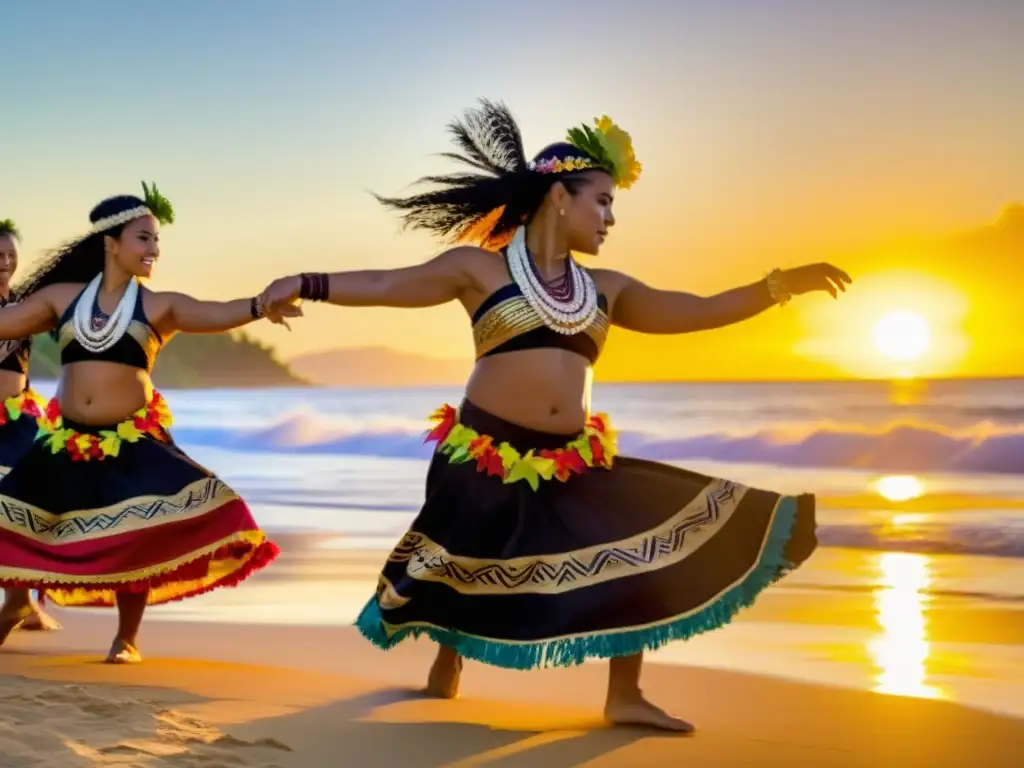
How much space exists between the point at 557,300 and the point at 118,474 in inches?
66.9

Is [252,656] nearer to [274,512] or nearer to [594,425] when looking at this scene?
[594,425]

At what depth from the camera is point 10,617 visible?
189 inches

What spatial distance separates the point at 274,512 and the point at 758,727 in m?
7.03

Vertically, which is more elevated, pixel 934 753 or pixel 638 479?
pixel 638 479

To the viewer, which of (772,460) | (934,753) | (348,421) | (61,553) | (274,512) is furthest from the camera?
(348,421)

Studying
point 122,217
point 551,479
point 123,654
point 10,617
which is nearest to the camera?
point 551,479

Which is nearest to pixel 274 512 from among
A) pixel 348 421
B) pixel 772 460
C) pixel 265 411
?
pixel 772 460

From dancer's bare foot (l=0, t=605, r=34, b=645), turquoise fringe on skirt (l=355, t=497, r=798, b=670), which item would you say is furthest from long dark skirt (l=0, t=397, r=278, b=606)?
turquoise fringe on skirt (l=355, t=497, r=798, b=670)

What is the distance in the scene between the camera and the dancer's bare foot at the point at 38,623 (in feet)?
17.3

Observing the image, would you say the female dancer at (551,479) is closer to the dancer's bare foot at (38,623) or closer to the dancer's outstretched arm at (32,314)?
the dancer's outstretched arm at (32,314)

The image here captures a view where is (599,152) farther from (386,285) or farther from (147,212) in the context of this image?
(147,212)

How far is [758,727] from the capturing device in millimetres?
3633

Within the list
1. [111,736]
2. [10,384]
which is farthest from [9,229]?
[111,736]

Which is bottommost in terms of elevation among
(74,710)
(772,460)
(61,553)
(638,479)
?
(74,710)
